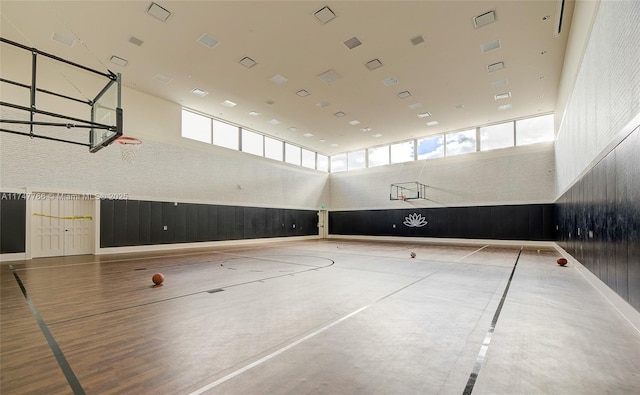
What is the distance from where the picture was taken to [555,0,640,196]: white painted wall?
3.35m

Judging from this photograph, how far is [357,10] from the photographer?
686cm

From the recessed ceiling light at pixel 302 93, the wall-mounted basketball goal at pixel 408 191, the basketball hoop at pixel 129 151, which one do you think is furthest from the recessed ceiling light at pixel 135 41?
the wall-mounted basketball goal at pixel 408 191

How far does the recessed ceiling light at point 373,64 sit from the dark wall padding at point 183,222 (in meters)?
9.51

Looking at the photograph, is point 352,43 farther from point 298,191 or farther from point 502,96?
point 298,191

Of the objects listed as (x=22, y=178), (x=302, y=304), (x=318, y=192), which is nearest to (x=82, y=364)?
(x=302, y=304)

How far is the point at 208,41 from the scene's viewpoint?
800 centimetres

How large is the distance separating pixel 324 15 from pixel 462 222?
43.5 feet

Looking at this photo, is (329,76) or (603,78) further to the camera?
(329,76)

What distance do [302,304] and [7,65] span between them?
1076 centimetres

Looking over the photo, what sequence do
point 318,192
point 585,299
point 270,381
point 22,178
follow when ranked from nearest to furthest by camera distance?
point 270,381, point 585,299, point 22,178, point 318,192

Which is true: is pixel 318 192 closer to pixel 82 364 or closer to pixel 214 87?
pixel 214 87

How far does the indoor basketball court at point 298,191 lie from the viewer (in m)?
2.70

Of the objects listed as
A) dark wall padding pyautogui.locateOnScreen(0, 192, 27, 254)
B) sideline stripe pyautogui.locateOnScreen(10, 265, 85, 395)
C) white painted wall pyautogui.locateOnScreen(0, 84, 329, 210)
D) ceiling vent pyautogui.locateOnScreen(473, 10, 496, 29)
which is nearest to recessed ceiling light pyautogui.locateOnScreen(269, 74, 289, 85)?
white painted wall pyautogui.locateOnScreen(0, 84, 329, 210)

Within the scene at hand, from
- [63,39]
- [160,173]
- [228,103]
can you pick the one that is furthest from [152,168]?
[63,39]
